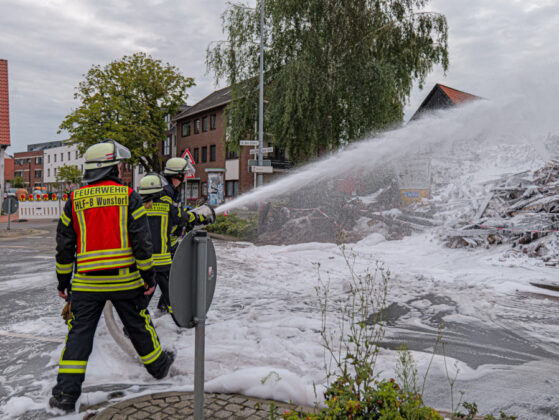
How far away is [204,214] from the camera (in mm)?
5098

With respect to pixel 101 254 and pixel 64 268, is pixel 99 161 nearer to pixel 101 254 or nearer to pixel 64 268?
pixel 101 254

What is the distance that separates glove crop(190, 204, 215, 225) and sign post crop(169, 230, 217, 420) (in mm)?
2667

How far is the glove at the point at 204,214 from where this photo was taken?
5.07m

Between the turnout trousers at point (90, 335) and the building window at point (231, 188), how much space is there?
32.3 meters

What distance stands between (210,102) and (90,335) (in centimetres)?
3973

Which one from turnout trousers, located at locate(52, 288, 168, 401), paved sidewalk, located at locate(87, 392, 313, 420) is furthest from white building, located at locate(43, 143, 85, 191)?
paved sidewalk, located at locate(87, 392, 313, 420)

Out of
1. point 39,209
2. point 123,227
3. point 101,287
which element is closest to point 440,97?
point 123,227

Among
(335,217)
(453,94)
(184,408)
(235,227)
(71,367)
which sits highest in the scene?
(453,94)

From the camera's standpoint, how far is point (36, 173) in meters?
102

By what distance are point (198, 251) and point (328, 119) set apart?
15.0 m

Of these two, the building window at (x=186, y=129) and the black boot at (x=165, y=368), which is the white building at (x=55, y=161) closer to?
the building window at (x=186, y=129)

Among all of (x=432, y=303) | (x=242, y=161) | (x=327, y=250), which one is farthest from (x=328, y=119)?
(x=242, y=161)

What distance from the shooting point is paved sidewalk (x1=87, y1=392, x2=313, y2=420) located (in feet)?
9.73

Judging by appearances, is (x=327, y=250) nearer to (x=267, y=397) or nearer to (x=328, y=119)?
(x=328, y=119)
